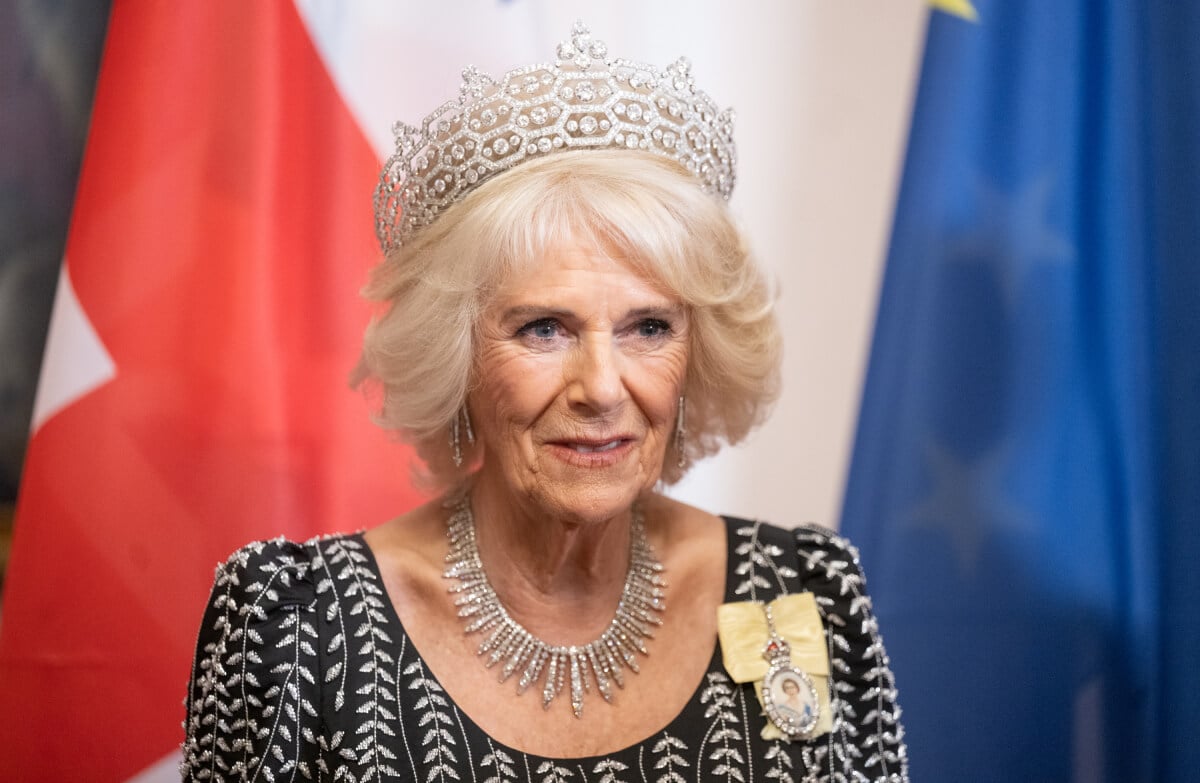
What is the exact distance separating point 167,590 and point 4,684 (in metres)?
0.29

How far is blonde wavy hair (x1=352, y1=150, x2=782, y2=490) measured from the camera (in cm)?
148

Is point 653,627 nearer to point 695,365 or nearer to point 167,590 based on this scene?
point 695,365

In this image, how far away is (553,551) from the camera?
1643 mm

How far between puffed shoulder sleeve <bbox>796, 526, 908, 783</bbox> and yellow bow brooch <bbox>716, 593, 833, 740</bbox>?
0.02 metres

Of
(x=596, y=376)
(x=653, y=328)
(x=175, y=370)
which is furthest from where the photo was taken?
(x=175, y=370)

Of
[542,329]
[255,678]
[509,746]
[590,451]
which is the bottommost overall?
[509,746]

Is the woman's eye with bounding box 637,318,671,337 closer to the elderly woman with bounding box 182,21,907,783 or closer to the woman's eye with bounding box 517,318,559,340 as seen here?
the elderly woman with bounding box 182,21,907,783

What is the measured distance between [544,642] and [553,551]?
0.13 m

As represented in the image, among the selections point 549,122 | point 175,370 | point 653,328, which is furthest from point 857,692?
point 175,370

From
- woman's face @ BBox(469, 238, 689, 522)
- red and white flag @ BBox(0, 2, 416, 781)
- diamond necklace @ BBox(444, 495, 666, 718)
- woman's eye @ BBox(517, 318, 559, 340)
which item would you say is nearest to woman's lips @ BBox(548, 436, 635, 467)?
woman's face @ BBox(469, 238, 689, 522)

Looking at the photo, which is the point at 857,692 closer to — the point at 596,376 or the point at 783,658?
the point at 783,658

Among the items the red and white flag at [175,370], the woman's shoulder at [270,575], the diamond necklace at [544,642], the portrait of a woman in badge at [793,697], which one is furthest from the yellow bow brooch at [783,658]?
the red and white flag at [175,370]

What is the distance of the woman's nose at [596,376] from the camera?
1.44m

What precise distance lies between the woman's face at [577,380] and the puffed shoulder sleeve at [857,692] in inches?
14.2
